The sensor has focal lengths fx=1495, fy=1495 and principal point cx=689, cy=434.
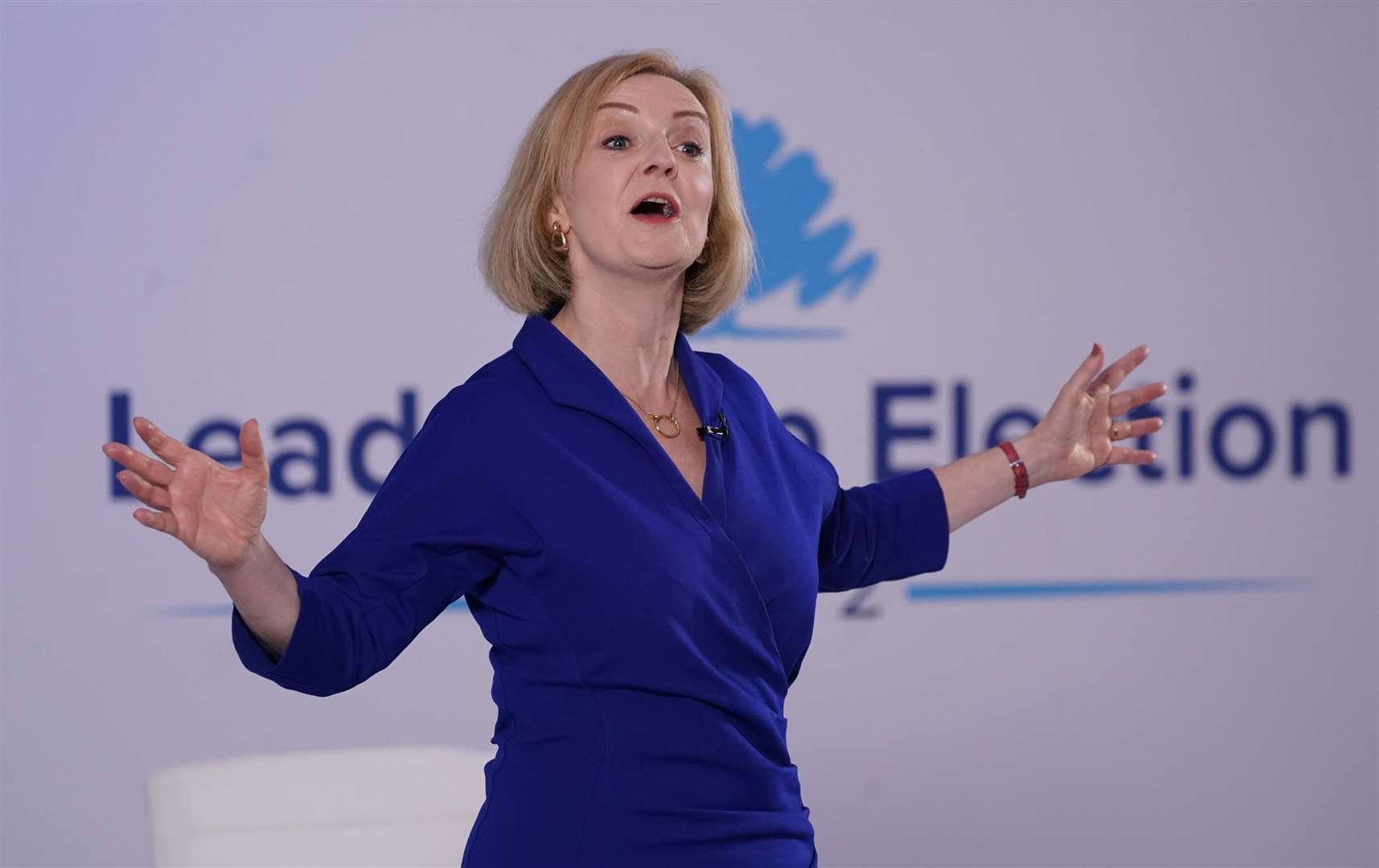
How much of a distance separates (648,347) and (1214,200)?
248 cm

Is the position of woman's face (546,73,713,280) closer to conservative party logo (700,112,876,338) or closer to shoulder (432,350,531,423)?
shoulder (432,350,531,423)

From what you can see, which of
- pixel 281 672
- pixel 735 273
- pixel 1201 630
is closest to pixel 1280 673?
pixel 1201 630

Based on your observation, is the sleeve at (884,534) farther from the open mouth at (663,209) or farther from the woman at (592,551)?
the open mouth at (663,209)

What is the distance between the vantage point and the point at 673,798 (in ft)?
5.03

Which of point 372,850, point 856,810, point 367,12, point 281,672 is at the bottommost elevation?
point 856,810

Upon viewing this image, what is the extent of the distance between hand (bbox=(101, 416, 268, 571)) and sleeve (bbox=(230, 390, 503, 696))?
128mm

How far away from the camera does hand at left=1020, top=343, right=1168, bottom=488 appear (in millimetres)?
2062

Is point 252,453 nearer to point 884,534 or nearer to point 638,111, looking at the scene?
point 638,111

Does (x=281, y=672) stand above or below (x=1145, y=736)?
above

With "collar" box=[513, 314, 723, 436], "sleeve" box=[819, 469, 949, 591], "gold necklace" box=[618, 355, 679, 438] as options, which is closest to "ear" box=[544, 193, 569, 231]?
"collar" box=[513, 314, 723, 436]

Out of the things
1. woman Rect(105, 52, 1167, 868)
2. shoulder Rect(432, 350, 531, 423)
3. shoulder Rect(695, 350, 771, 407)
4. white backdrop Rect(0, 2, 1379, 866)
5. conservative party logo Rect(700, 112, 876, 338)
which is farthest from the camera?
conservative party logo Rect(700, 112, 876, 338)

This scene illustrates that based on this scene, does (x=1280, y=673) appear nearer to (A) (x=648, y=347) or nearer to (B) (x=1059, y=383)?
(B) (x=1059, y=383)

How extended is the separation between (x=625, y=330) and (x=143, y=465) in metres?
0.61

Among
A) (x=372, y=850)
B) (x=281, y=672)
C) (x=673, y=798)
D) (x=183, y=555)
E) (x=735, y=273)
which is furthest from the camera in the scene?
(x=183, y=555)
